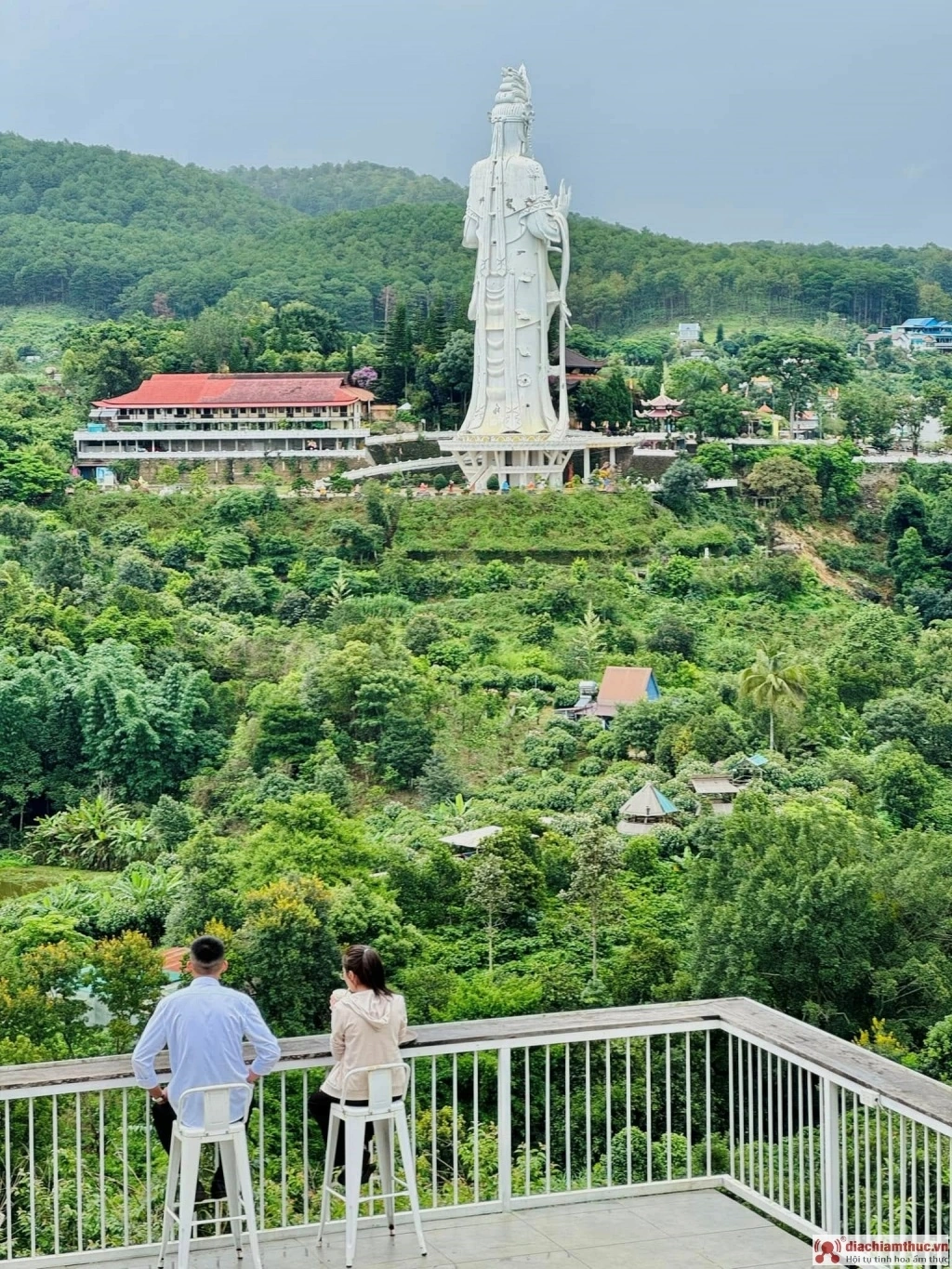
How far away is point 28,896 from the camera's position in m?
21.6

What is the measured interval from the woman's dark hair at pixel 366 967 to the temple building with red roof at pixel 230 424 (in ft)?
95.2

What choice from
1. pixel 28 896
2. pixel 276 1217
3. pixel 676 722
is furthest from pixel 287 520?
pixel 276 1217

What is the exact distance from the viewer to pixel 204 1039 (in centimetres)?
547

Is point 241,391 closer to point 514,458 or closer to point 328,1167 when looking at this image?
point 514,458

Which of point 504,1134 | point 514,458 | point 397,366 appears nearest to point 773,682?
point 514,458

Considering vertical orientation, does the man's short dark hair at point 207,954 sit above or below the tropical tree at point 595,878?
above

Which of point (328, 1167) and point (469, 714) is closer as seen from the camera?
point (328, 1167)

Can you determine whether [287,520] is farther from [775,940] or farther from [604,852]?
[775,940]

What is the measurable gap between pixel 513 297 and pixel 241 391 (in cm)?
520

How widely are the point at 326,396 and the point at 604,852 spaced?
17.2 m

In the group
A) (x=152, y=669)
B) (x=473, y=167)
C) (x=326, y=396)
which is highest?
(x=473, y=167)

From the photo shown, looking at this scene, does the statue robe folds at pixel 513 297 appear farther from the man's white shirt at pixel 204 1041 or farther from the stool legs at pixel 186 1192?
the stool legs at pixel 186 1192

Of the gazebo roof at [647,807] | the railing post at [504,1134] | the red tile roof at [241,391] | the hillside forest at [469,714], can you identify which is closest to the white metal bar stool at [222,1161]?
the railing post at [504,1134]

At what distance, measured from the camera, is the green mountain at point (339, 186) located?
94438mm
